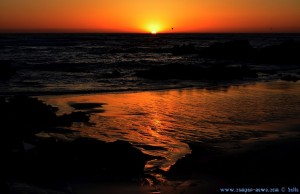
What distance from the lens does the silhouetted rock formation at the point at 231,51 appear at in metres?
60.6

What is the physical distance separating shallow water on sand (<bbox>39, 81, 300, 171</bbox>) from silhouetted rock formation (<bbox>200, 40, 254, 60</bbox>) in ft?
127

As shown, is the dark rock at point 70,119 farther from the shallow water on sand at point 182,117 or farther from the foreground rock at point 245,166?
the foreground rock at point 245,166

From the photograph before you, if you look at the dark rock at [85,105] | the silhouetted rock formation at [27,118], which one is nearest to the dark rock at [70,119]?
the silhouetted rock formation at [27,118]

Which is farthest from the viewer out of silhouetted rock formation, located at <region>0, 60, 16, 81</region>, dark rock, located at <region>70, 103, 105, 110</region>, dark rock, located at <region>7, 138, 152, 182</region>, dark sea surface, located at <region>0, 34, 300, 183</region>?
silhouetted rock formation, located at <region>0, 60, 16, 81</region>

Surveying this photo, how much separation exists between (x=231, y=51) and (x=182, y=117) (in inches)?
1956

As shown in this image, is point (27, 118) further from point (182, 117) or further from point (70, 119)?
point (182, 117)

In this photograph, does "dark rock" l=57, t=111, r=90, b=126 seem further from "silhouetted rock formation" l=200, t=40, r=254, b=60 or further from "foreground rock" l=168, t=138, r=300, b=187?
"silhouetted rock formation" l=200, t=40, r=254, b=60

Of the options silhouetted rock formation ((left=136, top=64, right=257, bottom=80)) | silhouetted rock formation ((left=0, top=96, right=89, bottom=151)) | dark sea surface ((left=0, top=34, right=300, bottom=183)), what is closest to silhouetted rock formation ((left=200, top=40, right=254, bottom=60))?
silhouetted rock formation ((left=136, top=64, right=257, bottom=80))

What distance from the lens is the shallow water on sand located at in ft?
38.0

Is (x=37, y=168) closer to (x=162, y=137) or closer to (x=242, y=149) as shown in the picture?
(x=162, y=137)

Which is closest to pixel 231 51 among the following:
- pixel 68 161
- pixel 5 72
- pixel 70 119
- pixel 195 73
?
pixel 195 73

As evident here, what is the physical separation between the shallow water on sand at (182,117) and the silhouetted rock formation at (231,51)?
3857 cm

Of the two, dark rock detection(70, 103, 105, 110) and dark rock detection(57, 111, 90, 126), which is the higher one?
dark rock detection(57, 111, 90, 126)

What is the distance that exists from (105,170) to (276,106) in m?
10.5
